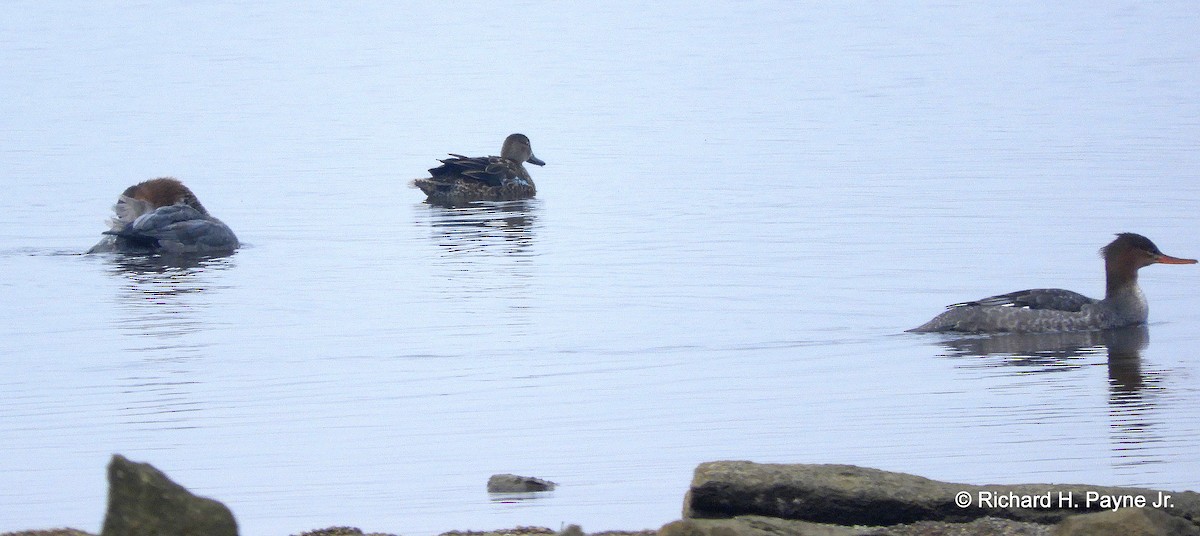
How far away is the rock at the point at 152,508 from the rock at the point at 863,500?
196 centimetres

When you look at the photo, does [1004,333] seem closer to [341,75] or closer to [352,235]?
[352,235]

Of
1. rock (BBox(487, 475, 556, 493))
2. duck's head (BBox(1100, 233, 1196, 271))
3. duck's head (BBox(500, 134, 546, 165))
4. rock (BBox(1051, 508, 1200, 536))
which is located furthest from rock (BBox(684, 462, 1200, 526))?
duck's head (BBox(500, 134, 546, 165))

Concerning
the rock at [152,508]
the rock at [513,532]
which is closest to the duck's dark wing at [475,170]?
the rock at [513,532]

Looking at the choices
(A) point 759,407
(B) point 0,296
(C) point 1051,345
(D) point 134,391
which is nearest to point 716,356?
(A) point 759,407

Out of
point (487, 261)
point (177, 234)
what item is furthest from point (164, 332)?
point (177, 234)

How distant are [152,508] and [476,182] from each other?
17.1 m

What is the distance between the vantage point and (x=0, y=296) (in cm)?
1557

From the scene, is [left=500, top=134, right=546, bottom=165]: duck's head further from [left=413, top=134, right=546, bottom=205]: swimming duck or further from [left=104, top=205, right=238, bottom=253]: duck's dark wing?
[left=104, top=205, right=238, bottom=253]: duck's dark wing

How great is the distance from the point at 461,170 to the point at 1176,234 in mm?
8685

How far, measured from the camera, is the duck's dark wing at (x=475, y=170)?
22.6 metres

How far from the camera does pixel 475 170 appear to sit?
22.7 meters

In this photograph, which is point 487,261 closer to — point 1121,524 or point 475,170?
point 475,170

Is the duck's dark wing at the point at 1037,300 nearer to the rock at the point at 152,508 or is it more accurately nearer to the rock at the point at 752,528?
the rock at the point at 752,528

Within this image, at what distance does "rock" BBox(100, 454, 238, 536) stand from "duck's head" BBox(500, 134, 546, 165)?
1764 centimetres
